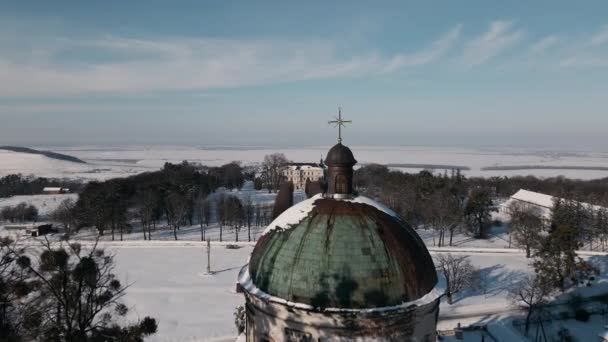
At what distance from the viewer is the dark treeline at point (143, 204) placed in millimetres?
51156

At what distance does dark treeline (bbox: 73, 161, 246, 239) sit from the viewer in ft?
168

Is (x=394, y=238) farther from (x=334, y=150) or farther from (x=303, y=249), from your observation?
(x=334, y=150)

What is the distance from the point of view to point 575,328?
26312 mm

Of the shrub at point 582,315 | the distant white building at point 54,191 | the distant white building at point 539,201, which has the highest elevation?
the distant white building at point 539,201

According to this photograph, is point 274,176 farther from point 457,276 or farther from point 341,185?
point 341,185

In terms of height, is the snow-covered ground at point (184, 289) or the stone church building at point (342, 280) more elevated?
the stone church building at point (342, 280)

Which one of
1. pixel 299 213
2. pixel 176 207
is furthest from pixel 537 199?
pixel 299 213

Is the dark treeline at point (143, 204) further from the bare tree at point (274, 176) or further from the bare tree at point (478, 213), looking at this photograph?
the bare tree at point (478, 213)

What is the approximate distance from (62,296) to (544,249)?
32.4 m

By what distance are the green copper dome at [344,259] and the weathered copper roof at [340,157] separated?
130cm

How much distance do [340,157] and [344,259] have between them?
3.57m

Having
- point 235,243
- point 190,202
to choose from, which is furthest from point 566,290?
point 190,202

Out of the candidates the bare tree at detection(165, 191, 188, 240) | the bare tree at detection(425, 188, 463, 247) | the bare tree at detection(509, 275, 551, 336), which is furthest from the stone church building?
the bare tree at detection(165, 191, 188, 240)

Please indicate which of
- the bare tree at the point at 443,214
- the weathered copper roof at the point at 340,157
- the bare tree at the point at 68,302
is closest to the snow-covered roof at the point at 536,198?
the bare tree at the point at 443,214
